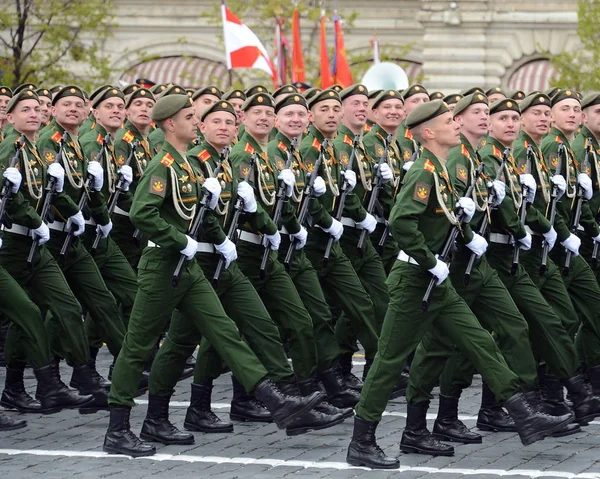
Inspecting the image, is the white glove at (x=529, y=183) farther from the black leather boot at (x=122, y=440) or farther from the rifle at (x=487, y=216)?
the black leather boot at (x=122, y=440)

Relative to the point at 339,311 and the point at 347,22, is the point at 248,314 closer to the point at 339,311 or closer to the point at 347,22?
the point at 339,311

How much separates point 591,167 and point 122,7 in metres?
26.5

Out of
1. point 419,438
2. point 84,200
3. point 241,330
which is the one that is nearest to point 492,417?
point 419,438

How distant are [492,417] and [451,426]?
43 centimetres

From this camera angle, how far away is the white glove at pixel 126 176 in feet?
38.2

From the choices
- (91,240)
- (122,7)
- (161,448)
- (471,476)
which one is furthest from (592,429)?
(122,7)

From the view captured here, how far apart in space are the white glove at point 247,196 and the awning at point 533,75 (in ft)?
83.2

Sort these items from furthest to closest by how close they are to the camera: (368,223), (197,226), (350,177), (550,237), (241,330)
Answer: (368,223), (350,177), (550,237), (241,330), (197,226)

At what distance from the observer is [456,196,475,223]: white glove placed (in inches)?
352

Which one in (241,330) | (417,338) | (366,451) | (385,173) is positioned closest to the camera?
(366,451)

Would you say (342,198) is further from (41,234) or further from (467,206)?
(467,206)

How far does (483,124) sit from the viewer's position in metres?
9.73

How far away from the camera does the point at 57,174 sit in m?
10.5

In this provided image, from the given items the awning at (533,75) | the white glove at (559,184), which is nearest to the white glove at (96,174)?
the white glove at (559,184)
